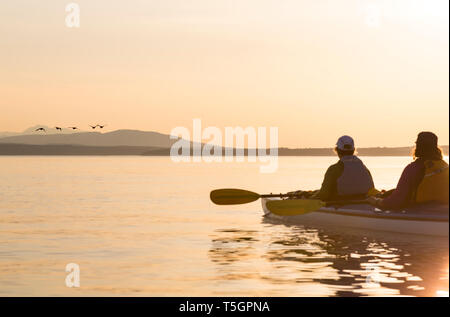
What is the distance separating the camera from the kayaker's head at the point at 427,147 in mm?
17203

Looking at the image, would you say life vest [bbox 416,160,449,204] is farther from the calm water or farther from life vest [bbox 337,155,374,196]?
life vest [bbox 337,155,374,196]

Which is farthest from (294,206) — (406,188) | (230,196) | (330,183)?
(406,188)

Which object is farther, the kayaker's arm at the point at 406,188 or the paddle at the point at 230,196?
the paddle at the point at 230,196

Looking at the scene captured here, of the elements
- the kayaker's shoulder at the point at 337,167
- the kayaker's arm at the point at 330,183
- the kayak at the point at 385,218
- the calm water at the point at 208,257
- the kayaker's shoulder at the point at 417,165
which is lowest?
the calm water at the point at 208,257

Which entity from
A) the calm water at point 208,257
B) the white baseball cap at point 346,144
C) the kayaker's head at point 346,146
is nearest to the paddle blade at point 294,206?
the calm water at point 208,257

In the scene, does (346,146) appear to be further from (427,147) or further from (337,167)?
(427,147)

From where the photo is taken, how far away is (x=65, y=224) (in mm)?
24797

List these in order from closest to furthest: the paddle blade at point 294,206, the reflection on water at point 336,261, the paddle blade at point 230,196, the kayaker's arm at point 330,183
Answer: the reflection on water at point 336,261 → the kayaker's arm at point 330,183 → the paddle blade at point 294,206 → the paddle blade at point 230,196

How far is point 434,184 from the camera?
17.5 meters

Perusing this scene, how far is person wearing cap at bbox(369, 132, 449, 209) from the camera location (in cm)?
1723

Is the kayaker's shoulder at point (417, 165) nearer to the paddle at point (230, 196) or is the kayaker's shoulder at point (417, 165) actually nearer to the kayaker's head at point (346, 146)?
the kayaker's head at point (346, 146)

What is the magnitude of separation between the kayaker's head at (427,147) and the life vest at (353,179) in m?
3.05

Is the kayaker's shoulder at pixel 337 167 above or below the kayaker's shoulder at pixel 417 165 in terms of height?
below
